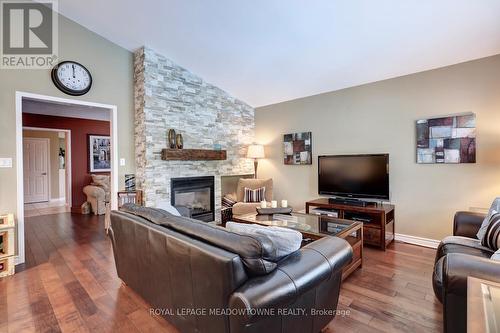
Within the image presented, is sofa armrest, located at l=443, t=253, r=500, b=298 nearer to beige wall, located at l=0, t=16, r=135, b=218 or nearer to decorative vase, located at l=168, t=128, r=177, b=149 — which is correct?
decorative vase, located at l=168, t=128, r=177, b=149

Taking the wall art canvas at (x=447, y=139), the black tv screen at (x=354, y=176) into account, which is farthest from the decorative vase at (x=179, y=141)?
the wall art canvas at (x=447, y=139)

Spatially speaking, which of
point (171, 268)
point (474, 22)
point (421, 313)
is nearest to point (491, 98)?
point (474, 22)

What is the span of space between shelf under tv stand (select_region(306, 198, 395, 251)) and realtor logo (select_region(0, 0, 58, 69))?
4.45m

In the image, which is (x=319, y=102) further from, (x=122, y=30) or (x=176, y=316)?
(x=176, y=316)

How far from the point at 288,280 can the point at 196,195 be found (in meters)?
3.61

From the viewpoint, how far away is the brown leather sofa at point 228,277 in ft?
3.81

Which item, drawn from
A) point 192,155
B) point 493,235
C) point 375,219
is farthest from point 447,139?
point 192,155

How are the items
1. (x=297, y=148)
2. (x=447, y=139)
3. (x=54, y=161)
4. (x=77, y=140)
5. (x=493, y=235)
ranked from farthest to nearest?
(x=54, y=161), (x=77, y=140), (x=297, y=148), (x=447, y=139), (x=493, y=235)

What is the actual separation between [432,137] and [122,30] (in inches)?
178

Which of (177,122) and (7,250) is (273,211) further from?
(7,250)

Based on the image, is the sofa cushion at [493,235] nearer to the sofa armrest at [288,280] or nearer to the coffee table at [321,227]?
the coffee table at [321,227]

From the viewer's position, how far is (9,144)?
9.80 ft

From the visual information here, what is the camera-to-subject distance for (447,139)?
10.5ft

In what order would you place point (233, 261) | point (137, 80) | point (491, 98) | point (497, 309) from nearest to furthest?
point (497, 309), point (233, 261), point (491, 98), point (137, 80)
